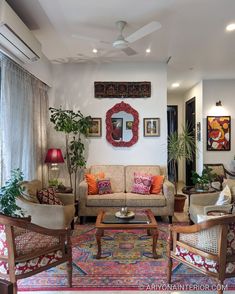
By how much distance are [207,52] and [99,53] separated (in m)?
1.87

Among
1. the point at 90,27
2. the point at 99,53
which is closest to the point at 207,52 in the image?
the point at 99,53

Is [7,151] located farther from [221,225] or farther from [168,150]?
[168,150]

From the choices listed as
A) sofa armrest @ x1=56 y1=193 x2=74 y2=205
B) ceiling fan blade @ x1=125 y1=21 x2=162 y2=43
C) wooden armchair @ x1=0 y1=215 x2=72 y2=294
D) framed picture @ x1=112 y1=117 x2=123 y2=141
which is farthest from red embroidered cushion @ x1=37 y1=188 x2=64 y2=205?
ceiling fan blade @ x1=125 y1=21 x2=162 y2=43

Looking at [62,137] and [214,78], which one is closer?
[62,137]

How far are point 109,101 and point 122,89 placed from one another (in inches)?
13.9

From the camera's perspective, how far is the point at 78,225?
4.24 m

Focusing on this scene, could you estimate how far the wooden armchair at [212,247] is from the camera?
205 cm

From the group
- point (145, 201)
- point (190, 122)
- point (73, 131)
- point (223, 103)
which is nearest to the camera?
point (145, 201)

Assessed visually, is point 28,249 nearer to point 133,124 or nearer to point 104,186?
point 104,186

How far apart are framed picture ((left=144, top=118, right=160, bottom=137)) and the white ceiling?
1.17 metres

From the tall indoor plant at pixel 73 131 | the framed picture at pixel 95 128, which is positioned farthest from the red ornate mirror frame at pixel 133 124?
the tall indoor plant at pixel 73 131

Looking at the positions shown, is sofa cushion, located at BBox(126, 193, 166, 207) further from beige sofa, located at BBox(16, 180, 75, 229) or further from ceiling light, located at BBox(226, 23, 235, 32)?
ceiling light, located at BBox(226, 23, 235, 32)

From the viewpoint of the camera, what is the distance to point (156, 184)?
4.56 m

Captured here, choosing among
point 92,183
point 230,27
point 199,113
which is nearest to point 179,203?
point 92,183
